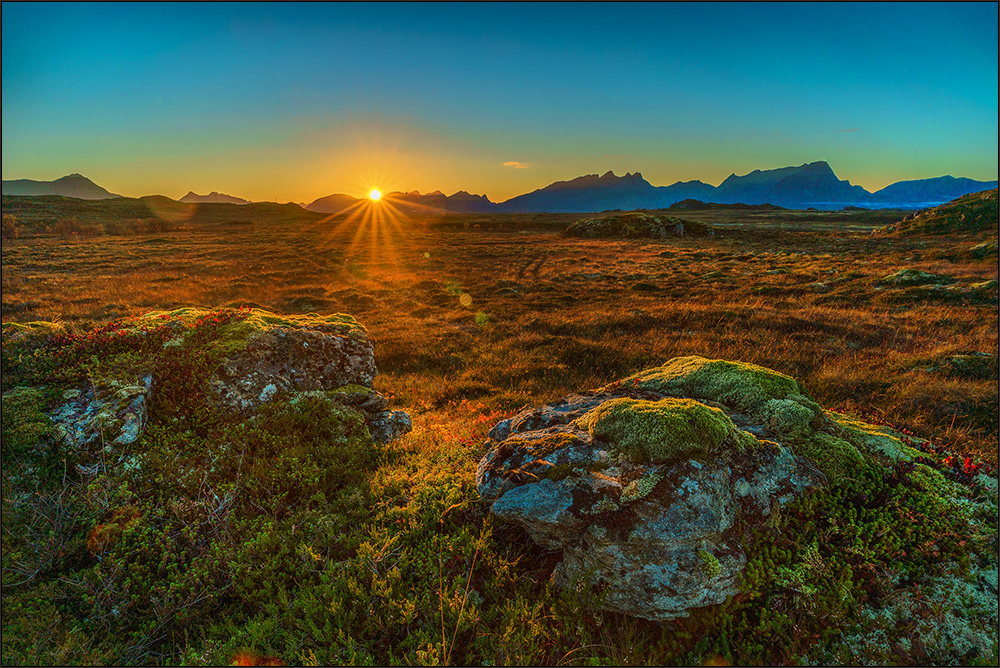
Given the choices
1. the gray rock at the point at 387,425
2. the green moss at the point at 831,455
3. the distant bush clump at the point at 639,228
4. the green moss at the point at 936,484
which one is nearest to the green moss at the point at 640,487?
the green moss at the point at 831,455

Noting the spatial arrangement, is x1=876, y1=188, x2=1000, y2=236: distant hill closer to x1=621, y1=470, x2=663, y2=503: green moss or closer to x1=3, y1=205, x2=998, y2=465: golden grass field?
x1=3, y1=205, x2=998, y2=465: golden grass field

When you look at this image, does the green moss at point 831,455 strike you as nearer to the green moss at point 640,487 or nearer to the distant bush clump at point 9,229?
the green moss at point 640,487

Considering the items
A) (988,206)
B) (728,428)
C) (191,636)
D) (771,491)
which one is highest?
(988,206)

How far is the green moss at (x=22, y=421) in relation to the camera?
538 centimetres

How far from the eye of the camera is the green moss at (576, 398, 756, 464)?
4652mm

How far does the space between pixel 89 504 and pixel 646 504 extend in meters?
6.75

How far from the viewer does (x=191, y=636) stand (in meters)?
4.23

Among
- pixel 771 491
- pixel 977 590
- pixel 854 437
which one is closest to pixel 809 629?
pixel 771 491

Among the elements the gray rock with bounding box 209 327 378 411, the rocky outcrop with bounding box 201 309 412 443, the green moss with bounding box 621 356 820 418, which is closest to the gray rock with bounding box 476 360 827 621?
the green moss with bounding box 621 356 820 418

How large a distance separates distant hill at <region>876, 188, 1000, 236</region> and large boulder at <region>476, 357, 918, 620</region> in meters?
57.5

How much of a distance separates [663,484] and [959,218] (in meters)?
67.7

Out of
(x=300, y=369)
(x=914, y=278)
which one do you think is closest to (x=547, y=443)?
(x=300, y=369)

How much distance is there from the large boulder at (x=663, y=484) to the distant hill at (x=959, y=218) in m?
57.5

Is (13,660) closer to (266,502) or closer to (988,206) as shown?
(266,502)
